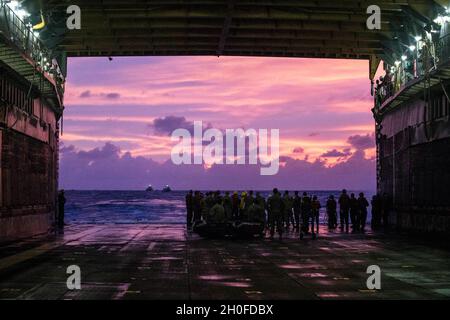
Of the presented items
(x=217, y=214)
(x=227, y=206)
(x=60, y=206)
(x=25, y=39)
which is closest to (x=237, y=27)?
(x=227, y=206)

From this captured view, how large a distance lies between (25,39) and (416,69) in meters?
16.9

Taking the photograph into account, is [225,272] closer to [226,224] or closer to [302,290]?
[302,290]

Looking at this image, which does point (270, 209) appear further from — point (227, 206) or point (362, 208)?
point (362, 208)

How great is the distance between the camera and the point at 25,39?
84.9 ft

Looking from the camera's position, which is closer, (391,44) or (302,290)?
(302,290)

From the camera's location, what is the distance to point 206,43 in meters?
33.8

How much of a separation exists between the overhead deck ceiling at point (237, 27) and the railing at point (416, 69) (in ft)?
4.33

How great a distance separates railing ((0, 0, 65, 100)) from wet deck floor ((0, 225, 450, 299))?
23.6 feet

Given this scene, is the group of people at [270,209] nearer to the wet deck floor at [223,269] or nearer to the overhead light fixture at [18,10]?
the wet deck floor at [223,269]

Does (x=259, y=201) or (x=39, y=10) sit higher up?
(x=39, y=10)

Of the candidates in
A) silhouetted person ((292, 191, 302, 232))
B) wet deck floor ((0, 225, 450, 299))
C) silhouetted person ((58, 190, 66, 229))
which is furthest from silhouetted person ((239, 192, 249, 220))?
silhouetted person ((58, 190, 66, 229))
